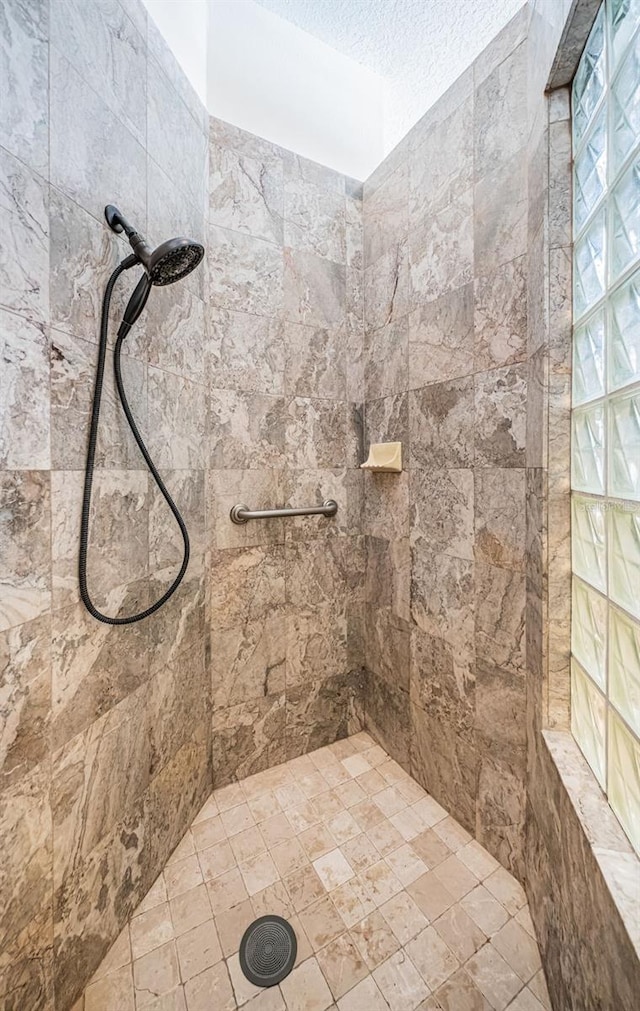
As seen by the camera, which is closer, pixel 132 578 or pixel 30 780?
pixel 30 780

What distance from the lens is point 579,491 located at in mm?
962

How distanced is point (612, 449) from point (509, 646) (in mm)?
708

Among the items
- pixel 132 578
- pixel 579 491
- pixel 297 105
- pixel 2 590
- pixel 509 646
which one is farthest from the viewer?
pixel 297 105

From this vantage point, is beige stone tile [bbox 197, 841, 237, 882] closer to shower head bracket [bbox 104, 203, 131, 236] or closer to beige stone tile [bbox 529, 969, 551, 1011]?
beige stone tile [bbox 529, 969, 551, 1011]

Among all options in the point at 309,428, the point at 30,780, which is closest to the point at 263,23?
the point at 309,428

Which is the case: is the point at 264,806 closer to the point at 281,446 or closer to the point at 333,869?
the point at 333,869

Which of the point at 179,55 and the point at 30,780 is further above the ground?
the point at 179,55

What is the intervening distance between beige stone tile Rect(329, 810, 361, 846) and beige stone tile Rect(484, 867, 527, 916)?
0.44m

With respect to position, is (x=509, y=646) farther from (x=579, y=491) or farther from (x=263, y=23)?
(x=263, y=23)

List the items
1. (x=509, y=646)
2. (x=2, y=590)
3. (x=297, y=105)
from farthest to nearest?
A: (x=297, y=105) < (x=509, y=646) < (x=2, y=590)

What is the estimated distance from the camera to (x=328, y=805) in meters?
1.50

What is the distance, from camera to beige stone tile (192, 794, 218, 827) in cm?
145

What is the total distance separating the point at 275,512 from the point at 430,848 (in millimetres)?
1294

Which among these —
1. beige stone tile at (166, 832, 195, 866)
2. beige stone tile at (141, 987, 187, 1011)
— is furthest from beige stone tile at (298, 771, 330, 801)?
beige stone tile at (141, 987, 187, 1011)
